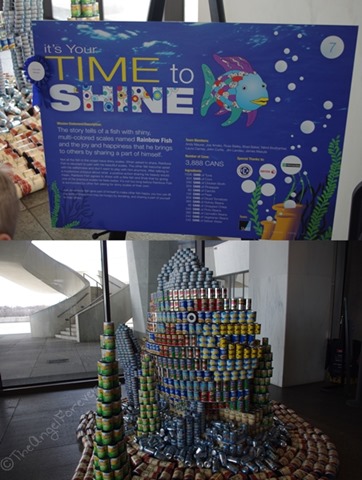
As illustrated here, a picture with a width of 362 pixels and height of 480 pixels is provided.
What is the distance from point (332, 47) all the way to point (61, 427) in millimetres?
1008

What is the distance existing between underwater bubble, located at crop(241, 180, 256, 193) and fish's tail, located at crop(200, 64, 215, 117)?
0.11m

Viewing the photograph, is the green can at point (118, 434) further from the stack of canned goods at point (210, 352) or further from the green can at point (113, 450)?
the stack of canned goods at point (210, 352)

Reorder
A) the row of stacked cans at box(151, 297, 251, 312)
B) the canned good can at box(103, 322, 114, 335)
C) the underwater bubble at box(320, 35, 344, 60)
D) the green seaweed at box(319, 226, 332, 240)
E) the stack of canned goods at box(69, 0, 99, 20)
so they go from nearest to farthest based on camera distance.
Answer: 1. the underwater bubble at box(320, 35, 344, 60)
2. the green seaweed at box(319, 226, 332, 240)
3. the stack of canned goods at box(69, 0, 99, 20)
4. the canned good can at box(103, 322, 114, 335)
5. the row of stacked cans at box(151, 297, 251, 312)

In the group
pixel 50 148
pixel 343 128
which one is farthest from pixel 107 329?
pixel 343 128

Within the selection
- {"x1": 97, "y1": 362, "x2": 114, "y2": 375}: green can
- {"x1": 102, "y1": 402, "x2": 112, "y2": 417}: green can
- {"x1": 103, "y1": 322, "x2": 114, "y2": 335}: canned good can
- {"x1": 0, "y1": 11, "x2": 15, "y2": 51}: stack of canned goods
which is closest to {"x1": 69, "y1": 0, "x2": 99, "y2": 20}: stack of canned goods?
{"x1": 0, "y1": 11, "x2": 15, "y2": 51}: stack of canned goods

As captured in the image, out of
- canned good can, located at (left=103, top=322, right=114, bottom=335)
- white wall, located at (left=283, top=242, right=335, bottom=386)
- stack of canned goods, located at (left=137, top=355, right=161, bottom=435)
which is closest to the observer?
canned good can, located at (left=103, top=322, right=114, bottom=335)

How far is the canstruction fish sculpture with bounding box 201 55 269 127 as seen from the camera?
0.47 metres

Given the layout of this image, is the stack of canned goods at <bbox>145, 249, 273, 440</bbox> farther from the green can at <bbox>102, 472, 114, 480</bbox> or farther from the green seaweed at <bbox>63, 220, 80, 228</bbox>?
the green seaweed at <bbox>63, 220, 80, 228</bbox>

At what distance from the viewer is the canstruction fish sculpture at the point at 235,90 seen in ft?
1.54

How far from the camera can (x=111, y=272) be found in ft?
2.84

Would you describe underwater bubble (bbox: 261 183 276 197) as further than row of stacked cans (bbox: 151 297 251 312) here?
No

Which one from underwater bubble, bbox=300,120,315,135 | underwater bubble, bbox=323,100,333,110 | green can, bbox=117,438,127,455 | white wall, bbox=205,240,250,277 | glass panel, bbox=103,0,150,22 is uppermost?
glass panel, bbox=103,0,150,22

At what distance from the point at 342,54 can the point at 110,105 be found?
297 mm

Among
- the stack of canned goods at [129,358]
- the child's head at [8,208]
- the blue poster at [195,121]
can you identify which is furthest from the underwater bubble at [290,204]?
the stack of canned goods at [129,358]
